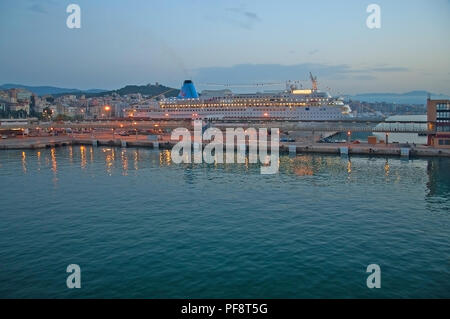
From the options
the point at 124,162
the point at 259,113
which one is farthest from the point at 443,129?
the point at 259,113

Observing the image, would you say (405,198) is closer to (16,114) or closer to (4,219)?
(4,219)

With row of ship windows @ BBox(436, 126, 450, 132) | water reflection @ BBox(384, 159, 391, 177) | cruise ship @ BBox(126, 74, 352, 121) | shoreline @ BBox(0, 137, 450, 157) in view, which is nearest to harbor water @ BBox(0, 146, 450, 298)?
water reflection @ BBox(384, 159, 391, 177)

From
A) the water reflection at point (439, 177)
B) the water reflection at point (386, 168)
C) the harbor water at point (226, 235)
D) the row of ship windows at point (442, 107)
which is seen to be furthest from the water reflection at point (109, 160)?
the row of ship windows at point (442, 107)

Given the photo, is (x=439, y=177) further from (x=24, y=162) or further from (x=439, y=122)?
(x=24, y=162)

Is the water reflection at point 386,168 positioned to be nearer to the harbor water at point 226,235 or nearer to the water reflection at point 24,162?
the harbor water at point 226,235

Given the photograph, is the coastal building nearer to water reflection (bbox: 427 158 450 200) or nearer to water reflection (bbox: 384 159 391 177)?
water reflection (bbox: 427 158 450 200)

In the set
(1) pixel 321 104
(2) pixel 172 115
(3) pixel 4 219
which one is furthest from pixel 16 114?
(3) pixel 4 219
